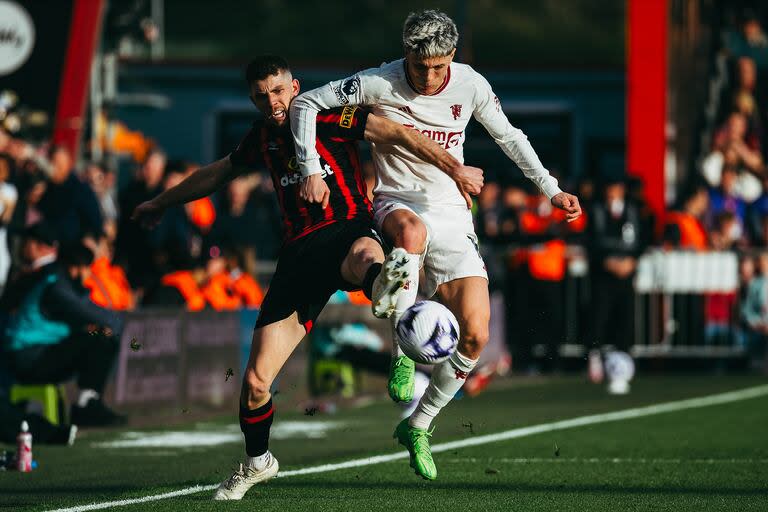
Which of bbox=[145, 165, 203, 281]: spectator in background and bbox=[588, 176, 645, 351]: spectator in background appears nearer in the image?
bbox=[145, 165, 203, 281]: spectator in background

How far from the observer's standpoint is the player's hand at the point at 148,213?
351 inches

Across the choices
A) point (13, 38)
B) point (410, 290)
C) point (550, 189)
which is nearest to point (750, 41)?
point (13, 38)

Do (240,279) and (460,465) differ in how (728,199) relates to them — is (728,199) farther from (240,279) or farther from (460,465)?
(460,465)

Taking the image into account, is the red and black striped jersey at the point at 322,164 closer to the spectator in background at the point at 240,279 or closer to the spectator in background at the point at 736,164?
the spectator in background at the point at 240,279

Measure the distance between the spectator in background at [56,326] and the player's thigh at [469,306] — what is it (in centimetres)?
395

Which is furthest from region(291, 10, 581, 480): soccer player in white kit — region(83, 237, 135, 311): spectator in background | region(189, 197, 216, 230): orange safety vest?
region(189, 197, 216, 230): orange safety vest

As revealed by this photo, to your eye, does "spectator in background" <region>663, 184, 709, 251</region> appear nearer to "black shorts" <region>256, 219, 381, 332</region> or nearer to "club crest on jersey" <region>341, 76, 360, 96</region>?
"club crest on jersey" <region>341, 76, 360, 96</region>

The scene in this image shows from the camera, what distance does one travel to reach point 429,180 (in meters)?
8.71

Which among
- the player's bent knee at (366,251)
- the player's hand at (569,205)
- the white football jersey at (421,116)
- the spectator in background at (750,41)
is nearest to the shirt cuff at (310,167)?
the white football jersey at (421,116)

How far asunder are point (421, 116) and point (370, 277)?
3.27ft

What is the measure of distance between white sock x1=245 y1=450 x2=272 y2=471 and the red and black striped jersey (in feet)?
3.58

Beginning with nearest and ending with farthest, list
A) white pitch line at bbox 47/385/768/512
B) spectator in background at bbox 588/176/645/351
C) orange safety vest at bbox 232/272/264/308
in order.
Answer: white pitch line at bbox 47/385/768/512 < orange safety vest at bbox 232/272/264/308 < spectator in background at bbox 588/176/645/351

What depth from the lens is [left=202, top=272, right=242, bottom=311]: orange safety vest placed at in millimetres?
14641

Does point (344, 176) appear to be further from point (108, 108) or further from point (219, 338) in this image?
point (108, 108)
